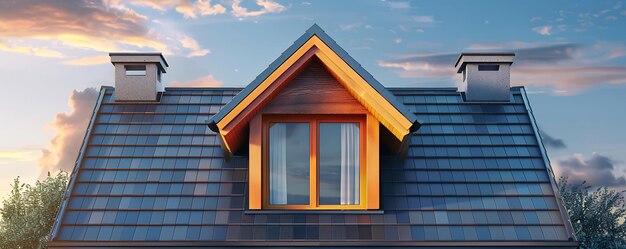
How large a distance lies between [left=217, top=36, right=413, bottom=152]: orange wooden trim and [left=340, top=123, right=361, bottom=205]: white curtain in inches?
26.1

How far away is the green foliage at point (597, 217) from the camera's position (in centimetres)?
1873

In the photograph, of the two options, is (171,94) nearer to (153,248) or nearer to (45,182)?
(153,248)

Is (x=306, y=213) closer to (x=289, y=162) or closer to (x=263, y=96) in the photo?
(x=289, y=162)

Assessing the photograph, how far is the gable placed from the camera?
1037 cm

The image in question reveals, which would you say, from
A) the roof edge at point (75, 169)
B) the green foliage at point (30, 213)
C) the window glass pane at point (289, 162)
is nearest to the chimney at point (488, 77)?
the window glass pane at point (289, 162)

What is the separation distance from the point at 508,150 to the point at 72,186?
358 inches

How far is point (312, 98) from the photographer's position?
34.2 ft

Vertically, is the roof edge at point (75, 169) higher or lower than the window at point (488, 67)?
lower

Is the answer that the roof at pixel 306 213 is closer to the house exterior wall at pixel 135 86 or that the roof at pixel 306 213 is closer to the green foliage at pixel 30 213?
the house exterior wall at pixel 135 86

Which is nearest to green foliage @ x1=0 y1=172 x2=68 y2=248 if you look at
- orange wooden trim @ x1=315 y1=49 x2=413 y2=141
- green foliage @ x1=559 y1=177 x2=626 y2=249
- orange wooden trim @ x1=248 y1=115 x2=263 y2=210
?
orange wooden trim @ x1=248 y1=115 x2=263 y2=210

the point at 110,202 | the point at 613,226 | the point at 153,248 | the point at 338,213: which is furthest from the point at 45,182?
the point at 613,226

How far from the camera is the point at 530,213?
10.7m

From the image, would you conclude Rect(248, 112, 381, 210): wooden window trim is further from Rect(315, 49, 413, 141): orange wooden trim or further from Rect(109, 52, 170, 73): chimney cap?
Rect(109, 52, 170, 73): chimney cap

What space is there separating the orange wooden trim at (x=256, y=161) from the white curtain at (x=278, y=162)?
268 millimetres
